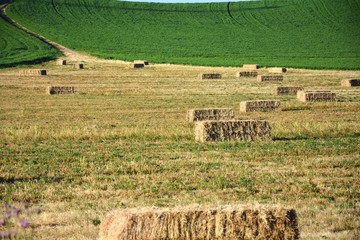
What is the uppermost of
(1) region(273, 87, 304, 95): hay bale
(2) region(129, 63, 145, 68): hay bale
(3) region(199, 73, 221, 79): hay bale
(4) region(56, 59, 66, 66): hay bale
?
(4) region(56, 59, 66, 66): hay bale

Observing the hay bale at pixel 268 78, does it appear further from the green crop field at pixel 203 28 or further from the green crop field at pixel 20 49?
the green crop field at pixel 20 49

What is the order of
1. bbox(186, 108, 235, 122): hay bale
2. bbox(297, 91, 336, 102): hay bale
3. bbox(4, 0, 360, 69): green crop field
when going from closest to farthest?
bbox(186, 108, 235, 122): hay bale < bbox(297, 91, 336, 102): hay bale < bbox(4, 0, 360, 69): green crop field

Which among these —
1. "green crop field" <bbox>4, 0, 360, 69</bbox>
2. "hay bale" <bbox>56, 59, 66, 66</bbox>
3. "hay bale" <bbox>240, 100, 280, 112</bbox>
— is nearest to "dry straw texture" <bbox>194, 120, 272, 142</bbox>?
"hay bale" <bbox>240, 100, 280, 112</bbox>

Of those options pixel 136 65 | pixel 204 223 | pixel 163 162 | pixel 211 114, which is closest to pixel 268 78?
pixel 136 65

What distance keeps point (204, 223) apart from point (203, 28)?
92.1 meters

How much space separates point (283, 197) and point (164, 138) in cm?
753

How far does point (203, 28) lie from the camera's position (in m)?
98.2

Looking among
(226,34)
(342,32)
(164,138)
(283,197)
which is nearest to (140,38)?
(226,34)

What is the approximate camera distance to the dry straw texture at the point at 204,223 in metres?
7.26

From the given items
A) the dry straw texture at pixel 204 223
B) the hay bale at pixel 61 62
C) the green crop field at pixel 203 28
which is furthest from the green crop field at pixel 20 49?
the dry straw texture at pixel 204 223

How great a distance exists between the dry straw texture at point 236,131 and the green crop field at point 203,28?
43000 millimetres

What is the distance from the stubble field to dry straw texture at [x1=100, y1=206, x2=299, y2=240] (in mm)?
1356

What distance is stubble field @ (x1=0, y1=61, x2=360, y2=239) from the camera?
1032 cm

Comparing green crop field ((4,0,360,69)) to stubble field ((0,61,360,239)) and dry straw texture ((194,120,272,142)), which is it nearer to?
stubble field ((0,61,360,239))
